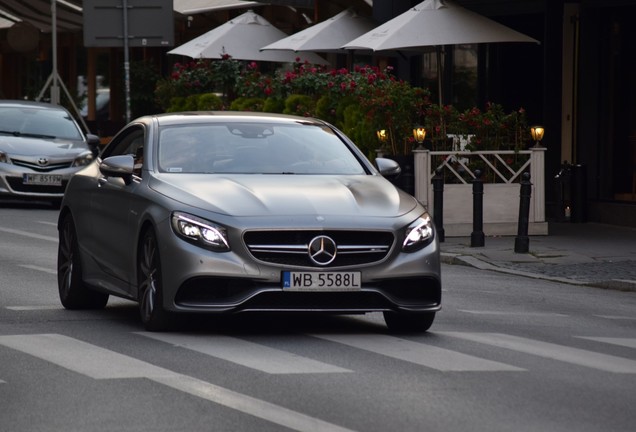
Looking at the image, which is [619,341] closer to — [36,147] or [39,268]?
[39,268]

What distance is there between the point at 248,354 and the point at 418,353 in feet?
3.30

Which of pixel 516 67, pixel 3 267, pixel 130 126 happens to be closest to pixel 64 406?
pixel 130 126

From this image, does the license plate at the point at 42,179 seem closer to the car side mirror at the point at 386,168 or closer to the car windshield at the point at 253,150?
the car windshield at the point at 253,150

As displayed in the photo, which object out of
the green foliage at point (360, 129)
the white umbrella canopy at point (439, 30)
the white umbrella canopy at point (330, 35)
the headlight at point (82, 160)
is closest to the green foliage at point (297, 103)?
the white umbrella canopy at point (330, 35)

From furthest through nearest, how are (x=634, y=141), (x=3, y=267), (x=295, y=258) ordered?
(x=634, y=141)
(x=3, y=267)
(x=295, y=258)

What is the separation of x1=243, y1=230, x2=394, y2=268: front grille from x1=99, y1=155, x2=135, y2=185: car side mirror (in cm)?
148

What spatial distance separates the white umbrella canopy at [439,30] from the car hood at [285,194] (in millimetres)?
11997

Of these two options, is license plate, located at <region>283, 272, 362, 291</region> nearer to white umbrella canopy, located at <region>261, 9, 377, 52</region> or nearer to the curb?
the curb

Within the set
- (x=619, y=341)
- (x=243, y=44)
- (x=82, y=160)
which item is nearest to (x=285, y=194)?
(x=619, y=341)

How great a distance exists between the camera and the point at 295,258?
10.8 meters

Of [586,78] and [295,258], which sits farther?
[586,78]

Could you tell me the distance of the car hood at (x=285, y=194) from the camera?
35.9ft

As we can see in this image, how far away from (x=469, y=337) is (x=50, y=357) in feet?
9.14

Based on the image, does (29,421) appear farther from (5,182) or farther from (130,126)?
(5,182)
